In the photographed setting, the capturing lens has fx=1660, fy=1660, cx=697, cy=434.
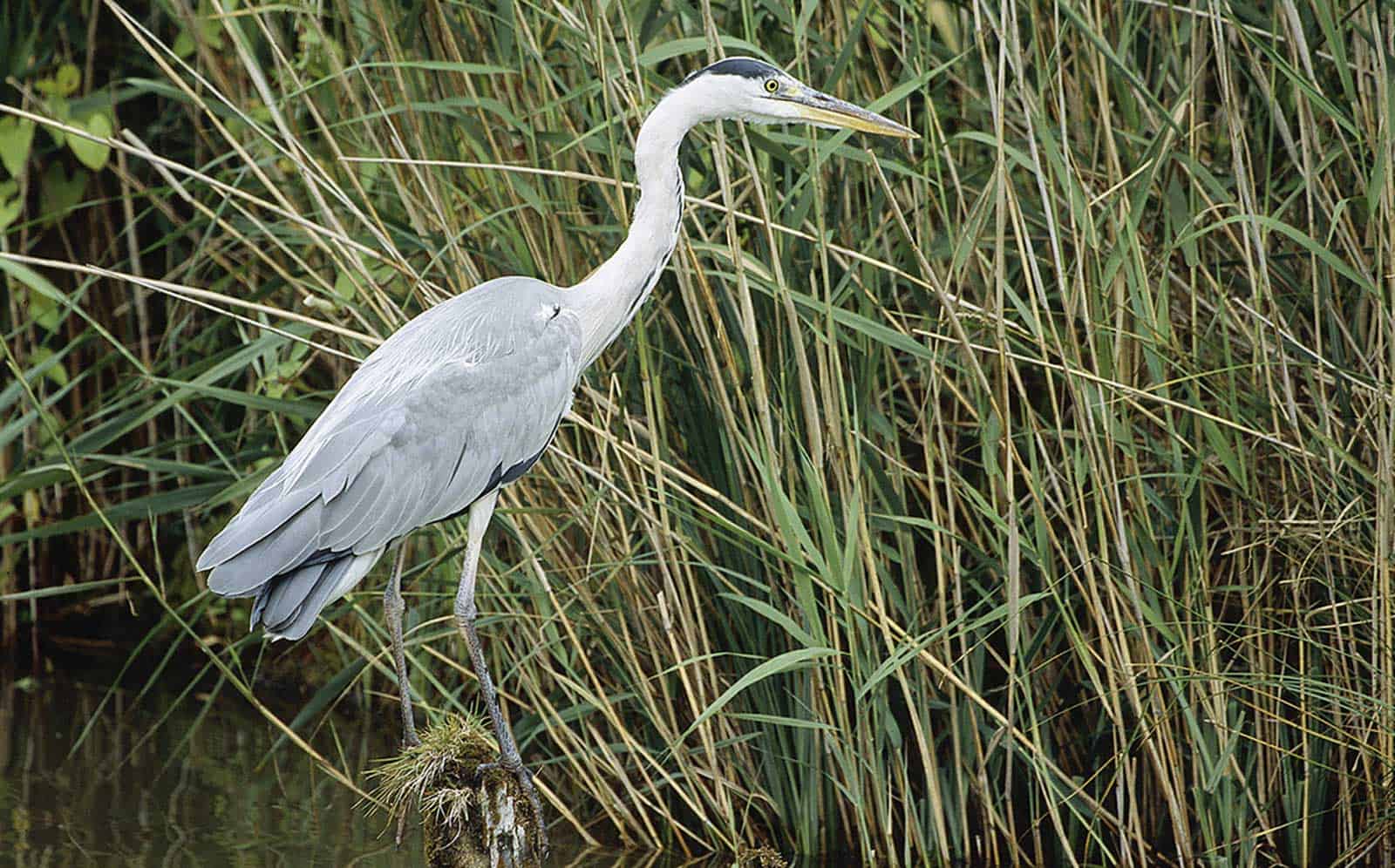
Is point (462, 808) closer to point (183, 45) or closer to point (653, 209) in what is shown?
point (653, 209)

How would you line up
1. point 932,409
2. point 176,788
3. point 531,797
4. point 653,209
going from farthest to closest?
1. point 176,788
2. point 932,409
3. point 653,209
4. point 531,797

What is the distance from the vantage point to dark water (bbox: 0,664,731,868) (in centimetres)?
349

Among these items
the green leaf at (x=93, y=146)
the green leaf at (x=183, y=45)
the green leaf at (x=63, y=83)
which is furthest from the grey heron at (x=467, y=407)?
the green leaf at (x=63, y=83)

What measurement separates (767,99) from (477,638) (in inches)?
38.6

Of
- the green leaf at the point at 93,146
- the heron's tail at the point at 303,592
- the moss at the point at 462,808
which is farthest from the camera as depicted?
the green leaf at the point at 93,146

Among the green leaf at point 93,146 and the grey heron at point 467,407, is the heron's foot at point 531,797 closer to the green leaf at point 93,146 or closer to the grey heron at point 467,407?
the grey heron at point 467,407

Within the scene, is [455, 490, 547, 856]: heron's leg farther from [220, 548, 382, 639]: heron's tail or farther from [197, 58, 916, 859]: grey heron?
[220, 548, 382, 639]: heron's tail

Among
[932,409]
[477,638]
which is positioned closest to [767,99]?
[932,409]

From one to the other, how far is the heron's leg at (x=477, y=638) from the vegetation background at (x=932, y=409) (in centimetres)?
15

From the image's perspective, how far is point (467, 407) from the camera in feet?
8.85

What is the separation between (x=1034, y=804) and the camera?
2.93 m

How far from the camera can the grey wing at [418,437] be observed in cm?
248

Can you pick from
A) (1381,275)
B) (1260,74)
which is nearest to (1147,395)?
(1381,275)

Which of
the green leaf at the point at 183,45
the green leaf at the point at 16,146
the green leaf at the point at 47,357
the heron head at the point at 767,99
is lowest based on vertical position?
the green leaf at the point at 47,357
